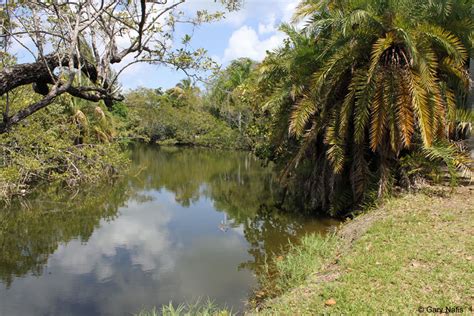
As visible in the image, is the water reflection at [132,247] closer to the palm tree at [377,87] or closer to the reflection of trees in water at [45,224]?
the reflection of trees in water at [45,224]

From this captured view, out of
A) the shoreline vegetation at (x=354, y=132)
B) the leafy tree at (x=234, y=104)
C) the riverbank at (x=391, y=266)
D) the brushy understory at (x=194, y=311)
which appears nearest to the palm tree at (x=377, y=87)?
the shoreline vegetation at (x=354, y=132)

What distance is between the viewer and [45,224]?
13633mm

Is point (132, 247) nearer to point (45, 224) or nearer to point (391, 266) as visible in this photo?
point (45, 224)

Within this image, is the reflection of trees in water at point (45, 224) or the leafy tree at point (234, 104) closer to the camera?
the reflection of trees in water at point (45, 224)

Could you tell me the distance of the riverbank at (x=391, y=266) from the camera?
491 cm

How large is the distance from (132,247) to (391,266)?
745 centimetres

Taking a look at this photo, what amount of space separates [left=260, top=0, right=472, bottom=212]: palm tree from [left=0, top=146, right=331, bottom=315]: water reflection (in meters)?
2.02

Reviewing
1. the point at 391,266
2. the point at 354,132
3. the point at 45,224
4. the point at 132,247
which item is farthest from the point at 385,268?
the point at 45,224

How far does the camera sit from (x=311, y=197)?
12.5m

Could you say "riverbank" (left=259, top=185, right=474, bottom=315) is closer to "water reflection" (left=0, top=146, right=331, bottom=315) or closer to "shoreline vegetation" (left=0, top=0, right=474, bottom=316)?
"shoreline vegetation" (left=0, top=0, right=474, bottom=316)

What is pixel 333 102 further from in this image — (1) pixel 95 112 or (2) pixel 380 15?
(1) pixel 95 112

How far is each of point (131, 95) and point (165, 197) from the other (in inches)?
1764

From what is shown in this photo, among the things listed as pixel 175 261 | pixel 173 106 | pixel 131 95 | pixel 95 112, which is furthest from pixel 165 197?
pixel 131 95

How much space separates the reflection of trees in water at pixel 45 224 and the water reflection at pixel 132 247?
0.09 ft
